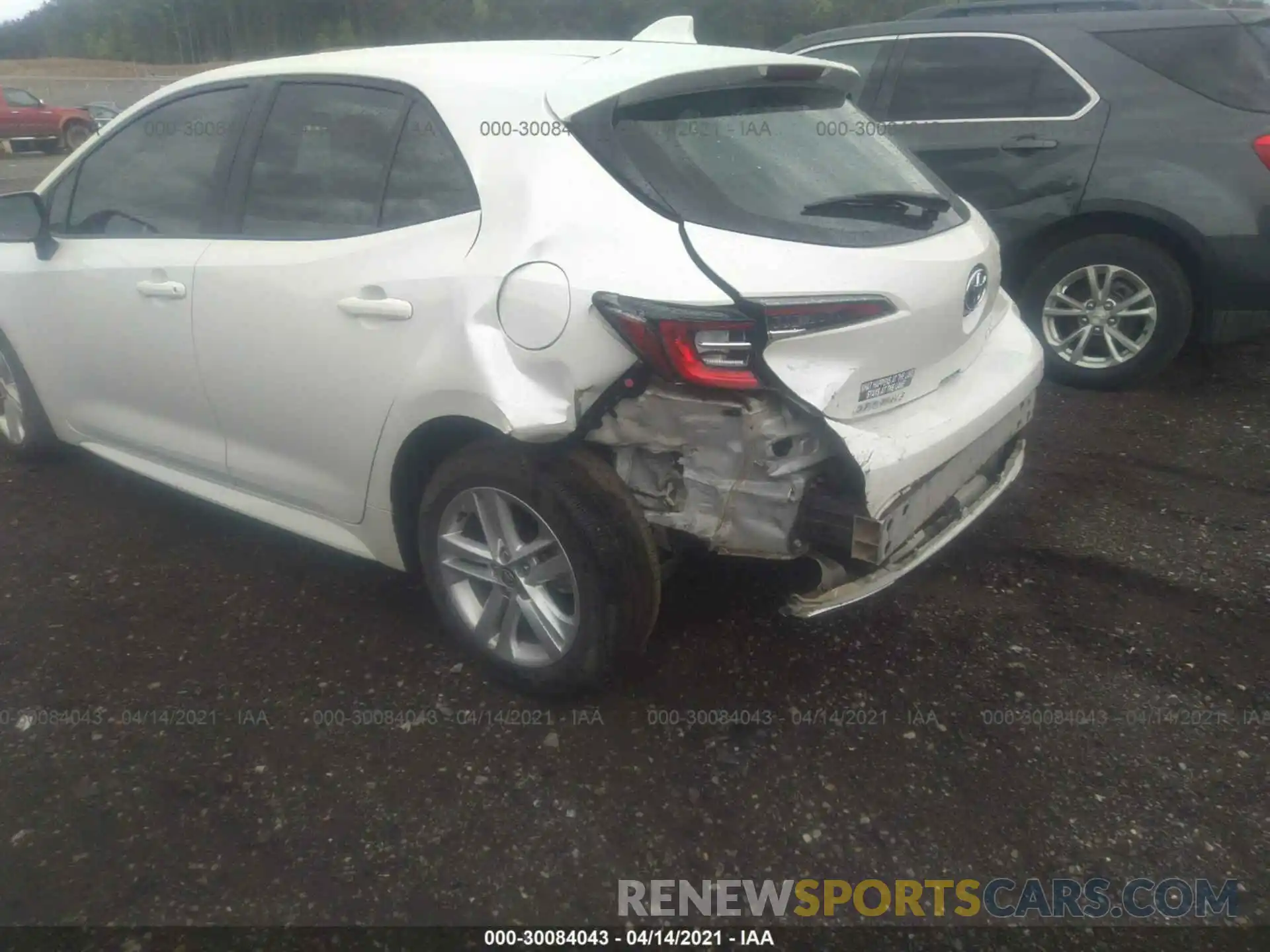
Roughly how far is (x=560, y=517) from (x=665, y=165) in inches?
35.8

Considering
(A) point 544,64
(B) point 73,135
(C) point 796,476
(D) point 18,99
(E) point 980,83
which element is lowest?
(B) point 73,135

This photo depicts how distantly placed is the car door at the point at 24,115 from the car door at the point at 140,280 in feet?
80.6

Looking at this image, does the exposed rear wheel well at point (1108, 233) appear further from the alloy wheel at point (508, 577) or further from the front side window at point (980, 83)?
the alloy wheel at point (508, 577)

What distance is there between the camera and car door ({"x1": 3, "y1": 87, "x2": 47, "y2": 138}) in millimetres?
23609

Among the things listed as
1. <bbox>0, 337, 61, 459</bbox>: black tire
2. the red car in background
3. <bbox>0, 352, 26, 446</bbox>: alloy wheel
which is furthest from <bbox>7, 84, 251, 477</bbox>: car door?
the red car in background

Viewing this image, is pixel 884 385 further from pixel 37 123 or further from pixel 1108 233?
pixel 37 123

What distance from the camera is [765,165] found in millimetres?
2559

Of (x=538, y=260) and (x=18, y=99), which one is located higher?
(x=538, y=260)

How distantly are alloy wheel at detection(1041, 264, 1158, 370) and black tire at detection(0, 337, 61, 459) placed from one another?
15.7 ft

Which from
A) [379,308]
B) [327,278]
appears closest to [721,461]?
[379,308]

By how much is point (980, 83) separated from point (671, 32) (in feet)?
8.66

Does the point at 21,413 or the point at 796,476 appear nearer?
the point at 796,476

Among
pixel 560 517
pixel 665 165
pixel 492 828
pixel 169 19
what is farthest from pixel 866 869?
pixel 169 19

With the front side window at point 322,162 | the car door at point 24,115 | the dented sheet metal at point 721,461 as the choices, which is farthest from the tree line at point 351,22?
the dented sheet metal at point 721,461
